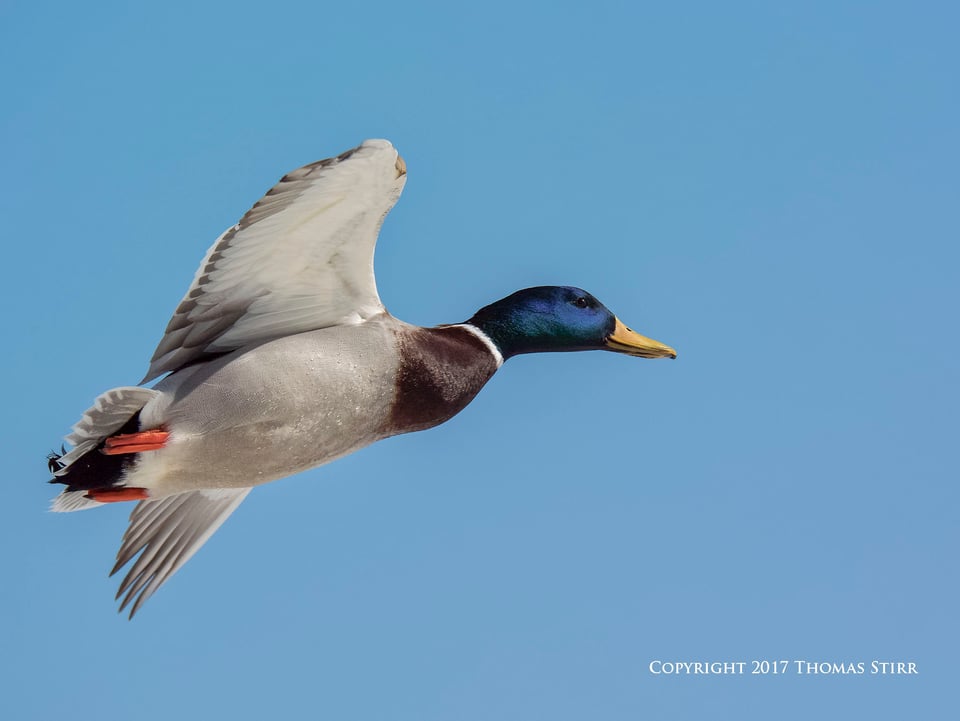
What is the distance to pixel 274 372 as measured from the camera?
765 centimetres

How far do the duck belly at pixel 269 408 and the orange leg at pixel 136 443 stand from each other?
5 centimetres

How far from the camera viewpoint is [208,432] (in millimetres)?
7594

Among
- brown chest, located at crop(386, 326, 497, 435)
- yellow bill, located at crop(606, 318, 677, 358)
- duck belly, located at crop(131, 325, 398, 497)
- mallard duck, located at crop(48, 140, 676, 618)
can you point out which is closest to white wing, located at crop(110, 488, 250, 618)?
mallard duck, located at crop(48, 140, 676, 618)

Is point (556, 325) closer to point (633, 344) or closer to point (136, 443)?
point (633, 344)

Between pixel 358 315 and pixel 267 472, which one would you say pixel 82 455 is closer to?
pixel 267 472

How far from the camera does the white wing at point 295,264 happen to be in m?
7.14

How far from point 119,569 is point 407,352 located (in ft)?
8.79

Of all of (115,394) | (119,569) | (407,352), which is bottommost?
(119,569)

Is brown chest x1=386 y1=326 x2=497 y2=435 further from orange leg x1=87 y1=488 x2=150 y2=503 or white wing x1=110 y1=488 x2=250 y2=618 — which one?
white wing x1=110 y1=488 x2=250 y2=618

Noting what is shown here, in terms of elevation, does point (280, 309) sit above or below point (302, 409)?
above

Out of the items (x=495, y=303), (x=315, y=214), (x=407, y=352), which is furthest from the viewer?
(x=495, y=303)

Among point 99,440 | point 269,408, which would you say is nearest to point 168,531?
point 99,440

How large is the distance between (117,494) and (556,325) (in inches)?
113

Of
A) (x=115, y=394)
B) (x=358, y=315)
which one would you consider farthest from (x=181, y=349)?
(x=358, y=315)
